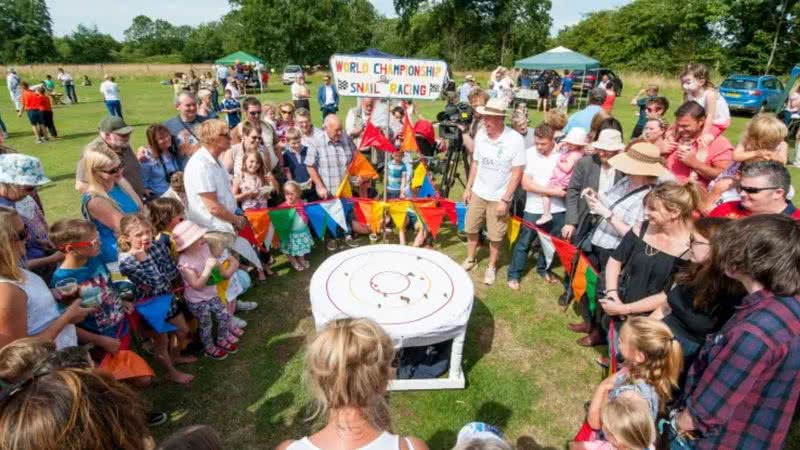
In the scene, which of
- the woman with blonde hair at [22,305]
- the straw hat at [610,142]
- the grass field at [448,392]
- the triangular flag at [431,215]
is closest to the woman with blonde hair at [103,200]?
the woman with blonde hair at [22,305]

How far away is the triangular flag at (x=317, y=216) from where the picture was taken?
5418mm

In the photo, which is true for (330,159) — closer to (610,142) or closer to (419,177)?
(419,177)

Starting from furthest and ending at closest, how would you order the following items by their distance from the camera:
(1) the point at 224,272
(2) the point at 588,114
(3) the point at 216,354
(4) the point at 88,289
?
1. (2) the point at 588,114
2. (3) the point at 216,354
3. (1) the point at 224,272
4. (4) the point at 88,289

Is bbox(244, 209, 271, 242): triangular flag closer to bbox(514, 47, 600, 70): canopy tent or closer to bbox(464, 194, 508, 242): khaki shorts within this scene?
bbox(464, 194, 508, 242): khaki shorts

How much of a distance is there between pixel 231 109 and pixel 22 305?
10254 millimetres

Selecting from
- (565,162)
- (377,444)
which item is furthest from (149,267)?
(565,162)

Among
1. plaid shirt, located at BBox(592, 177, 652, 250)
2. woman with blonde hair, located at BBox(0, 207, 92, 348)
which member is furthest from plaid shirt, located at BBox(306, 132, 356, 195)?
woman with blonde hair, located at BBox(0, 207, 92, 348)

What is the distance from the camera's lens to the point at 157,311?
126 inches

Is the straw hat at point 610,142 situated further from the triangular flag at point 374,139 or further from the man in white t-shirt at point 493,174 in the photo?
the triangular flag at point 374,139

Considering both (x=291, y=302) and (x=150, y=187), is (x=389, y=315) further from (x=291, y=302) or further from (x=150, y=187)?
(x=150, y=187)

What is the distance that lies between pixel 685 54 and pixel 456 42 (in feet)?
71.3

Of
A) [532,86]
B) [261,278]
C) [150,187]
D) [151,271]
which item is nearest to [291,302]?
[261,278]

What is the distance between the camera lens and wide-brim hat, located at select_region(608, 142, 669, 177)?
353cm

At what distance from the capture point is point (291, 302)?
484 cm
